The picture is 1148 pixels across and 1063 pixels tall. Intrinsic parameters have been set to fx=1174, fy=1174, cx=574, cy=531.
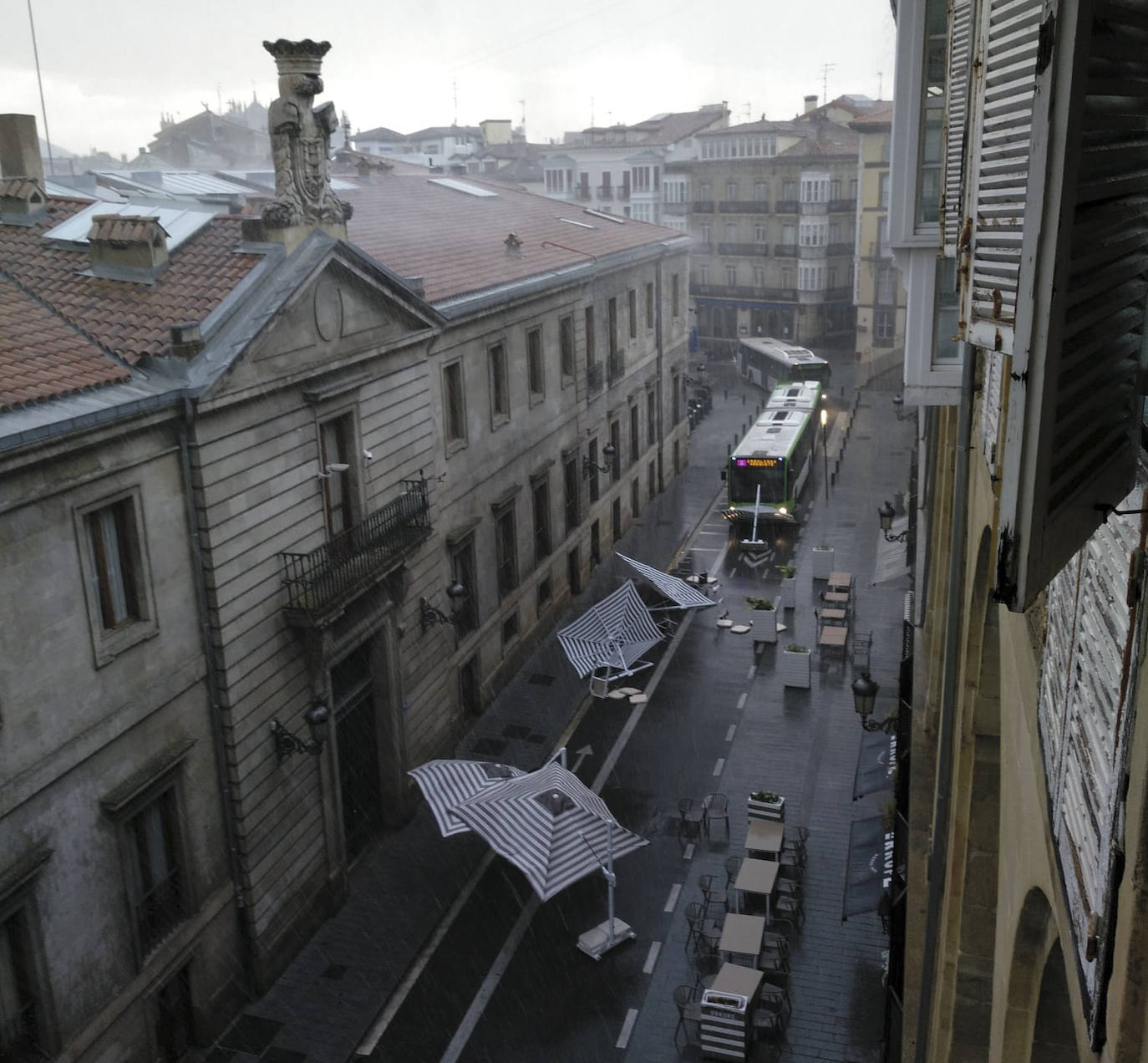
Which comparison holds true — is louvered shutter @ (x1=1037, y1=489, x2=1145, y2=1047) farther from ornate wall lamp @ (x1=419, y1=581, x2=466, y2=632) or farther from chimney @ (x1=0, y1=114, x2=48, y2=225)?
chimney @ (x1=0, y1=114, x2=48, y2=225)

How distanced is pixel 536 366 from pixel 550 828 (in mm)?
15236

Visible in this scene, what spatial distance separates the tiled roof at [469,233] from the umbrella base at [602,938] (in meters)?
12.4

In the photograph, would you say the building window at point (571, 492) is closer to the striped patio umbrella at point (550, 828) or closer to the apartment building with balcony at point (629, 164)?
the striped patio umbrella at point (550, 828)

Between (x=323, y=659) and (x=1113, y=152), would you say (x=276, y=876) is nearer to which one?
(x=323, y=659)

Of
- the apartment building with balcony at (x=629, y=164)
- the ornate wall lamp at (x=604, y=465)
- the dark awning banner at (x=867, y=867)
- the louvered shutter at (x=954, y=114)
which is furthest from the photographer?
the apartment building with balcony at (x=629, y=164)

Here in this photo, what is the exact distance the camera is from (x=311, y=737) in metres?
18.7

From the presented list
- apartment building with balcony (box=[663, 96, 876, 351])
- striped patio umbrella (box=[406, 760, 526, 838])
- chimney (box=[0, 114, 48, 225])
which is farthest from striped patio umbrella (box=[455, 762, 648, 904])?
apartment building with balcony (box=[663, 96, 876, 351])

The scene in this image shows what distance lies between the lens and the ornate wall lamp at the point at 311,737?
1784 cm

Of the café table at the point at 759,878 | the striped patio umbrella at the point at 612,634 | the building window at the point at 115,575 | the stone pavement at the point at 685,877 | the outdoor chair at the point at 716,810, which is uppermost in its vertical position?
the building window at the point at 115,575

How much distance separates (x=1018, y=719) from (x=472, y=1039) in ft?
46.2

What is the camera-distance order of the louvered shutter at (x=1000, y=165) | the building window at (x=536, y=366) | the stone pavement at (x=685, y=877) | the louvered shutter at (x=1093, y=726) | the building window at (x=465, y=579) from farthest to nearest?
the building window at (x=536, y=366)
the building window at (x=465, y=579)
the stone pavement at (x=685, y=877)
the louvered shutter at (x=1000, y=165)
the louvered shutter at (x=1093, y=726)

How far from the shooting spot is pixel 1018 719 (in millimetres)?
5086

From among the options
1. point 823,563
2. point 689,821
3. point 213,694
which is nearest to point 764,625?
point 823,563

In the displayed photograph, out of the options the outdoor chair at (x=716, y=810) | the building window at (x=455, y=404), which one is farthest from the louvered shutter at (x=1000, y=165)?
the building window at (x=455, y=404)
